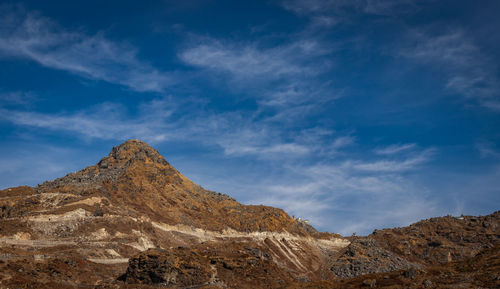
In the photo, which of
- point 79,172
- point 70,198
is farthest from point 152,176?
point 70,198

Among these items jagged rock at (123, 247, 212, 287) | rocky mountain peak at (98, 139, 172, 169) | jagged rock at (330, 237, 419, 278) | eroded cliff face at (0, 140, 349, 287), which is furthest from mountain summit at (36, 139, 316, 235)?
jagged rock at (123, 247, 212, 287)

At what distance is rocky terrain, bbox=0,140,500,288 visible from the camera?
186ft

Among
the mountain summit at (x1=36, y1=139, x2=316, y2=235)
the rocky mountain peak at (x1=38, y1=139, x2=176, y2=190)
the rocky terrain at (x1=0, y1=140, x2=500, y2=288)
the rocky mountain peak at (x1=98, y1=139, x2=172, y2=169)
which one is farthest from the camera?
the rocky mountain peak at (x1=98, y1=139, x2=172, y2=169)

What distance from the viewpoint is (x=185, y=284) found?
59750 mm

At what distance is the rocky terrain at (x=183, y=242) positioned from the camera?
56844 mm

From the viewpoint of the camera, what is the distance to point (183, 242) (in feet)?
367

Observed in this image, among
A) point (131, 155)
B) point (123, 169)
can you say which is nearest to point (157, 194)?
point (123, 169)

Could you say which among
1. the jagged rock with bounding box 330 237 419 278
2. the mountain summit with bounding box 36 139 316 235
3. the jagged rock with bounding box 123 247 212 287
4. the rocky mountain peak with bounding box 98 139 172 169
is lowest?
the jagged rock with bounding box 123 247 212 287

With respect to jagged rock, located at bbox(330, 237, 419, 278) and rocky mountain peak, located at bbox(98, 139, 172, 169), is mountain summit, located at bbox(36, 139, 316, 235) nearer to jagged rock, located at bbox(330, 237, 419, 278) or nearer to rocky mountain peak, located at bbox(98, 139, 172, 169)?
rocky mountain peak, located at bbox(98, 139, 172, 169)

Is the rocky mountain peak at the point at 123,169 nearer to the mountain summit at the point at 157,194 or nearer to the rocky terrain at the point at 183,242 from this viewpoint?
the mountain summit at the point at 157,194

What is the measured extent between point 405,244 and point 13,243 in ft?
370

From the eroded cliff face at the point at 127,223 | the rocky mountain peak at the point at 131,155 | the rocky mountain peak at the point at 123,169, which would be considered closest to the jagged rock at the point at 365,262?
the eroded cliff face at the point at 127,223

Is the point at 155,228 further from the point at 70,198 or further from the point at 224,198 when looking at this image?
the point at 224,198

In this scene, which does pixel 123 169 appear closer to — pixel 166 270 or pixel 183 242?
pixel 183 242
